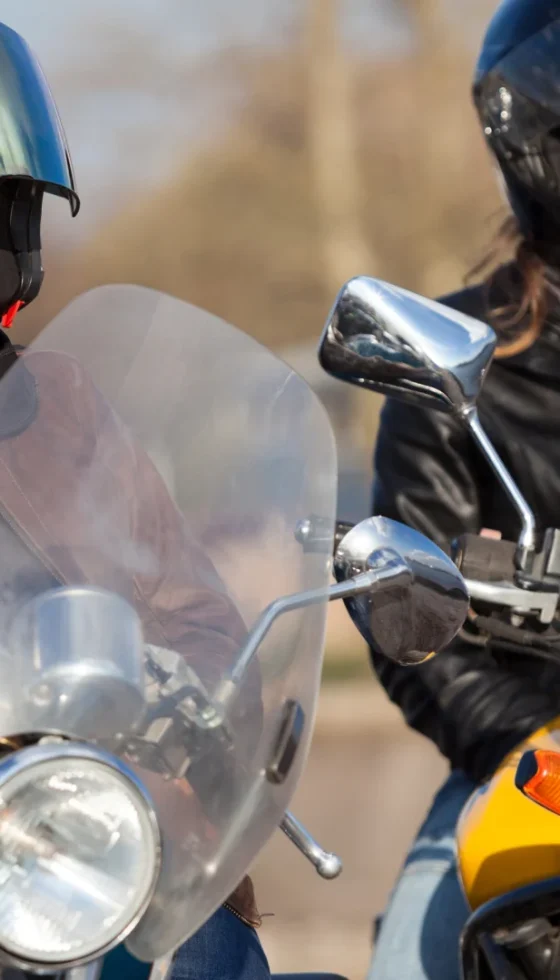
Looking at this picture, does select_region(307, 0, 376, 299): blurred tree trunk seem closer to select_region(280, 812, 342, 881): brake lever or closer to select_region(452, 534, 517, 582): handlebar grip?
select_region(452, 534, 517, 582): handlebar grip

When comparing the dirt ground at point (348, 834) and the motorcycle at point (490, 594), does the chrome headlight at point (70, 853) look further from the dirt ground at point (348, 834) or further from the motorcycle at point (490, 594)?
the dirt ground at point (348, 834)

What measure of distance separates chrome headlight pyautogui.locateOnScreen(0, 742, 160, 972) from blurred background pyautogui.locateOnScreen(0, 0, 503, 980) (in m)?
13.1

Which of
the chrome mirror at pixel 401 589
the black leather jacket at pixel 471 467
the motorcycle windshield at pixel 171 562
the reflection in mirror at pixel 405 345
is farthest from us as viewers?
the black leather jacket at pixel 471 467

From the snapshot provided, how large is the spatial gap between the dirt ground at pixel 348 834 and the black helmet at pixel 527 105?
159 cm

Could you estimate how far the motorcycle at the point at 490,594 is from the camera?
4.65 feet

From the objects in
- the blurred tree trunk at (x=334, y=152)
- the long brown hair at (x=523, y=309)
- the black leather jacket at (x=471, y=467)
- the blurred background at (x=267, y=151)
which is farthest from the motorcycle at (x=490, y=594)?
the blurred tree trunk at (x=334, y=152)

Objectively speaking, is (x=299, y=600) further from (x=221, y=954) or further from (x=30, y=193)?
(x=30, y=193)

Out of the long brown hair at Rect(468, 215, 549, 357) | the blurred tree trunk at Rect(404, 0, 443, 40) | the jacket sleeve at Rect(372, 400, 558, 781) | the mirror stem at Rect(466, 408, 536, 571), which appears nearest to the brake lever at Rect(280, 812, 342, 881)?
the mirror stem at Rect(466, 408, 536, 571)

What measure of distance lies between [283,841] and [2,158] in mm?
3427

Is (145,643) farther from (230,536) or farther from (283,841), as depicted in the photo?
(283,841)

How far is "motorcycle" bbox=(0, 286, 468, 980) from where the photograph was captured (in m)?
0.95

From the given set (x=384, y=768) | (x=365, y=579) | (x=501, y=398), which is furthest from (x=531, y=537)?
(x=384, y=768)

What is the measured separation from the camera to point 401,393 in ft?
4.84

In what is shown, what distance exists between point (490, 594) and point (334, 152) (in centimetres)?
1516
